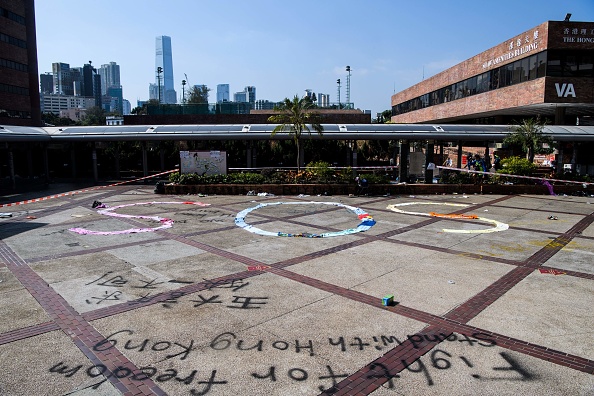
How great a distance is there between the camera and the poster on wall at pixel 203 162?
986 inches

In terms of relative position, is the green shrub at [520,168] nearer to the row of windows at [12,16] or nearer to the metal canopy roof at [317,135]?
the metal canopy roof at [317,135]

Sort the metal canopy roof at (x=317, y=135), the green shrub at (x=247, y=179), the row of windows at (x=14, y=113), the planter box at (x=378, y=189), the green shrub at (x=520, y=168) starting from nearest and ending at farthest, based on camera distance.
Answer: the planter box at (x=378, y=189) < the green shrub at (x=520, y=168) < the green shrub at (x=247, y=179) < the metal canopy roof at (x=317, y=135) < the row of windows at (x=14, y=113)

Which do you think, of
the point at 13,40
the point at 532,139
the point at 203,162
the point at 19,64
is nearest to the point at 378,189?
the point at 532,139

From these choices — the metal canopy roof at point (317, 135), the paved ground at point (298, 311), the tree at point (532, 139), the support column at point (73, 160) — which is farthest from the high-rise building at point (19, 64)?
the tree at point (532, 139)

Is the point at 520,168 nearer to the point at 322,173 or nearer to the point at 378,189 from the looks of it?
the point at 378,189

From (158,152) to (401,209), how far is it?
Result: 2285 cm

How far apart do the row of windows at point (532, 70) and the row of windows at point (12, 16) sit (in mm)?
51481

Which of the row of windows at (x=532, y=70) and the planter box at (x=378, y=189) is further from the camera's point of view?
the row of windows at (x=532, y=70)

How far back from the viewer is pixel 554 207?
18.9 metres

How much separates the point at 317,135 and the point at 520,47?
19057mm

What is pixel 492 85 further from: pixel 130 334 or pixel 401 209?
pixel 130 334

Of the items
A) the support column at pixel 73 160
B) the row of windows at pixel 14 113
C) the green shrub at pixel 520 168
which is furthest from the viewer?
the row of windows at pixel 14 113

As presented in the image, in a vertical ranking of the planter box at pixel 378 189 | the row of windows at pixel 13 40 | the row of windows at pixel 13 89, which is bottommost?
the planter box at pixel 378 189

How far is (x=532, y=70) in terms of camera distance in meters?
32.6
